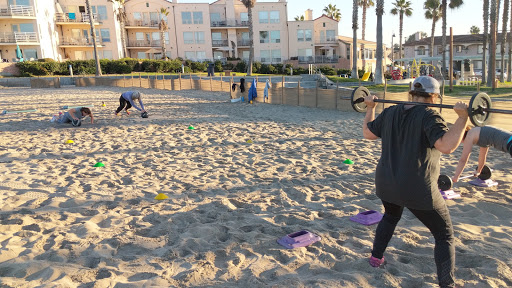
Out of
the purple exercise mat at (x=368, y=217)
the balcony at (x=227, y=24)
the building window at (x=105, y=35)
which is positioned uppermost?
the balcony at (x=227, y=24)

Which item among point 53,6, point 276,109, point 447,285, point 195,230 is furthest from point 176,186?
point 53,6

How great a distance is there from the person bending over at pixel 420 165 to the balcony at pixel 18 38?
4822 centimetres

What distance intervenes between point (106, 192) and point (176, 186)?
993 millimetres

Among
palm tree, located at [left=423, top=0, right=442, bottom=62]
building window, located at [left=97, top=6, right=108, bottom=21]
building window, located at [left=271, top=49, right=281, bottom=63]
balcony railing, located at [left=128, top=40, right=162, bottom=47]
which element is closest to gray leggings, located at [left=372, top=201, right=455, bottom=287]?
palm tree, located at [left=423, top=0, right=442, bottom=62]

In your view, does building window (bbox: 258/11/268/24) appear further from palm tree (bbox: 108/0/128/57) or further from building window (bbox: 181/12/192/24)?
palm tree (bbox: 108/0/128/57)

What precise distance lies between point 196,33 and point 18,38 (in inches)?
841

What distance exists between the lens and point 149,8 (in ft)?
174

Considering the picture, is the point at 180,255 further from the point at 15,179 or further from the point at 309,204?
the point at 15,179

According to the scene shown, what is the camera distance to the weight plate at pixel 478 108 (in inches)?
107

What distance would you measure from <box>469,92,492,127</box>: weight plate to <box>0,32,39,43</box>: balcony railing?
48975 millimetres

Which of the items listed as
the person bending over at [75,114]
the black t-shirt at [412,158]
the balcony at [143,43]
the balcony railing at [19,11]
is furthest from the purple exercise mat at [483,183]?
the balcony at [143,43]

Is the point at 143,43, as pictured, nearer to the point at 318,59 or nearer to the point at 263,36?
the point at 263,36

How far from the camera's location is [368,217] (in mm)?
4312

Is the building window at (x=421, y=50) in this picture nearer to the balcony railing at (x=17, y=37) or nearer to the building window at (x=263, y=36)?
the building window at (x=263, y=36)
